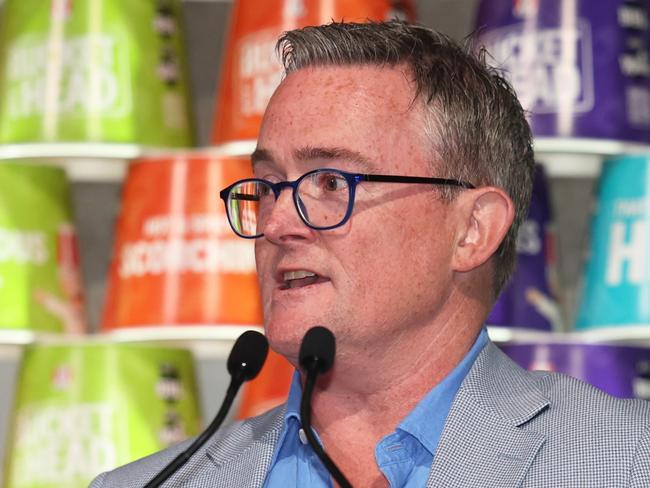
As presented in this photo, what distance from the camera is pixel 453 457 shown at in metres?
1.52

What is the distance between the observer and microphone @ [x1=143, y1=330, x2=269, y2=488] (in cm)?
153

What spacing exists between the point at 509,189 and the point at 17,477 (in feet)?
4.17

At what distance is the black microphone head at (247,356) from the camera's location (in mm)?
1571

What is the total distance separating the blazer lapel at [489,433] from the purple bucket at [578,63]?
106 centimetres

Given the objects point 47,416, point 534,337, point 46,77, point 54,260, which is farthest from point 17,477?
point 534,337

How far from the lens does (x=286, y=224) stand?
1.60 meters

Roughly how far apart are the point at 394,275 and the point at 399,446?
0.18 m

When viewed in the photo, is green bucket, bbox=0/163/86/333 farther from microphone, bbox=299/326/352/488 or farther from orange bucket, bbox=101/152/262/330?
microphone, bbox=299/326/352/488

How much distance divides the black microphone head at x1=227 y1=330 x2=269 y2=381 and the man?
0.03 m

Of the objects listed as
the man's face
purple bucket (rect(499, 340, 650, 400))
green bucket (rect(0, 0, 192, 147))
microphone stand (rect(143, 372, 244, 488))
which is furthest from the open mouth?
green bucket (rect(0, 0, 192, 147))


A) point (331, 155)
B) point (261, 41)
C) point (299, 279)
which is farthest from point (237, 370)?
point (261, 41)

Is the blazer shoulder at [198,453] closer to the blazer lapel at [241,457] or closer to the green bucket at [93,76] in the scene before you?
the blazer lapel at [241,457]

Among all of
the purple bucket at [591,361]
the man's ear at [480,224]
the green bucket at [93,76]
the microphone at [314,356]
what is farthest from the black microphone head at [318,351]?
the green bucket at [93,76]

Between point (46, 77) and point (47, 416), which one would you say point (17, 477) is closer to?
point (47, 416)
